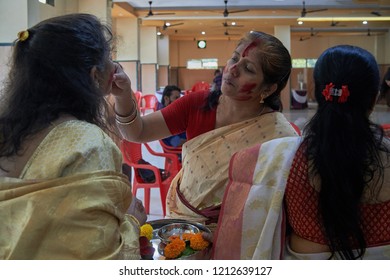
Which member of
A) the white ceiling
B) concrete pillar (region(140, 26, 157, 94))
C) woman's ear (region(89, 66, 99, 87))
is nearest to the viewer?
woman's ear (region(89, 66, 99, 87))

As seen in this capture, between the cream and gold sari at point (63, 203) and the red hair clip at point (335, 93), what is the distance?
1.37 feet

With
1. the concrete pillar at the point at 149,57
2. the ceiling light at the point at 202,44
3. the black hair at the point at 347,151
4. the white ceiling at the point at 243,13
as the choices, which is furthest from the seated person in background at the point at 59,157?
the ceiling light at the point at 202,44

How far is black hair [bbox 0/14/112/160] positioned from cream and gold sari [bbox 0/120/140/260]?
0.05m

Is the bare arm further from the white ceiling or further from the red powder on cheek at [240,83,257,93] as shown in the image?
the white ceiling

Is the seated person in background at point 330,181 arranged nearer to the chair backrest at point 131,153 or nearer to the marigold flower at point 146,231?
the marigold flower at point 146,231

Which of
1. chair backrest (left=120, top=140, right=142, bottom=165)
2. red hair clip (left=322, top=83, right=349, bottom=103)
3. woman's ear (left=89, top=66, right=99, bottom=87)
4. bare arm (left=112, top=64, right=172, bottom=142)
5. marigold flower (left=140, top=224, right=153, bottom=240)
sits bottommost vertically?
chair backrest (left=120, top=140, right=142, bottom=165)

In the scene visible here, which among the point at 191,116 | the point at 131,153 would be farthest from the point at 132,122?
the point at 131,153

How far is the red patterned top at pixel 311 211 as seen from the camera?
2.78 feet

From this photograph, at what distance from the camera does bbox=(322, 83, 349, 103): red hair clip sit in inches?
32.3

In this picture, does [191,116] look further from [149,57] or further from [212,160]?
[149,57]

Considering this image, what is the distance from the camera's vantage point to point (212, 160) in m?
1.26

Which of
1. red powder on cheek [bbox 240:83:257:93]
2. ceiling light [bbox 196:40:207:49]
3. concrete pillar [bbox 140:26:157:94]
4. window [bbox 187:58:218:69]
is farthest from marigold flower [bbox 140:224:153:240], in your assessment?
window [bbox 187:58:218:69]

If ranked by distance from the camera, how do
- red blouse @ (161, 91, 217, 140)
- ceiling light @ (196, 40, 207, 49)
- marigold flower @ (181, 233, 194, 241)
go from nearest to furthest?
marigold flower @ (181, 233, 194, 241), red blouse @ (161, 91, 217, 140), ceiling light @ (196, 40, 207, 49)
